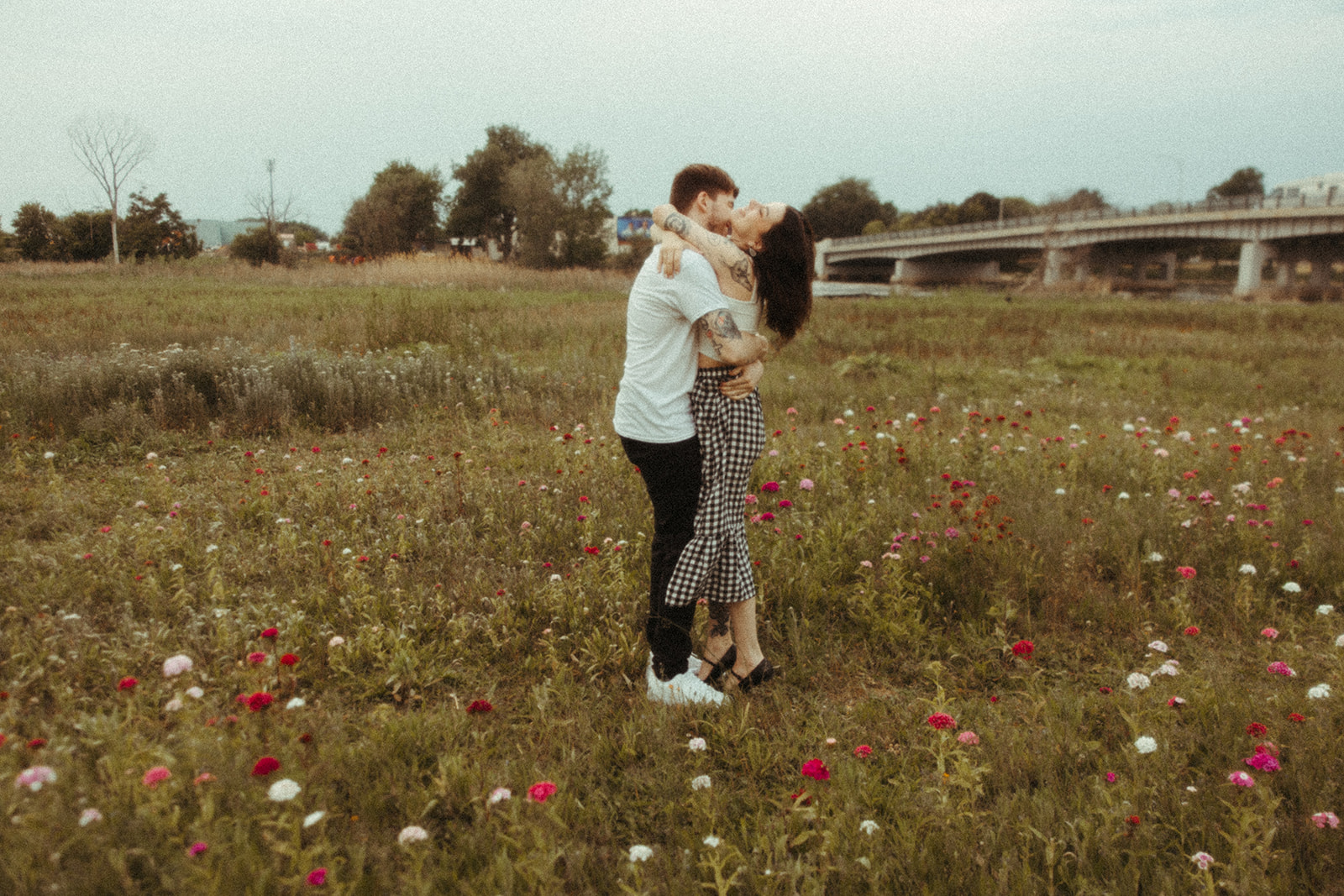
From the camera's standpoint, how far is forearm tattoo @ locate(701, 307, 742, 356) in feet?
9.21

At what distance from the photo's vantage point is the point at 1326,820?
2.24 meters

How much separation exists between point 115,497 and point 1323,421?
35.5 feet

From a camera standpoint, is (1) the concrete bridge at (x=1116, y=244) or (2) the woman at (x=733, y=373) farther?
(1) the concrete bridge at (x=1116, y=244)

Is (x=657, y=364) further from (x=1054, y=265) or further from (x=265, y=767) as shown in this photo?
(x=1054, y=265)

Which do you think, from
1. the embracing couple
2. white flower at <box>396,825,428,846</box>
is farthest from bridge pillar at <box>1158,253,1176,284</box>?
white flower at <box>396,825,428,846</box>

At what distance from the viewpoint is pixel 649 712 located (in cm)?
296

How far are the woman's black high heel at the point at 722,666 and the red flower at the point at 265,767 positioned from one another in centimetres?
181

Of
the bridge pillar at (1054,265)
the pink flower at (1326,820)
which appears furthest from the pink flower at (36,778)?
the bridge pillar at (1054,265)

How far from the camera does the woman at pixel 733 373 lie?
2.90m

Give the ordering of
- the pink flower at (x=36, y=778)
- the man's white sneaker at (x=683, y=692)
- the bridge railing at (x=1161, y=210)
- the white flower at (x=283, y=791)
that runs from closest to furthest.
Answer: the pink flower at (x=36, y=778) → the white flower at (x=283, y=791) → the man's white sneaker at (x=683, y=692) → the bridge railing at (x=1161, y=210)

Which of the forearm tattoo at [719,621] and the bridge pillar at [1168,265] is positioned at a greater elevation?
the bridge pillar at [1168,265]

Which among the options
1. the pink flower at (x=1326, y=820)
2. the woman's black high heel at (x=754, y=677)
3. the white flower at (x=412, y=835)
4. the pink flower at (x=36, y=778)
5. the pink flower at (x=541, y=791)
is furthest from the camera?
the woman's black high heel at (x=754, y=677)

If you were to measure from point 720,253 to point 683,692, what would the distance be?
1.69 meters

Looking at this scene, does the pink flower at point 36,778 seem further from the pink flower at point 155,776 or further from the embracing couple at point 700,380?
the embracing couple at point 700,380
